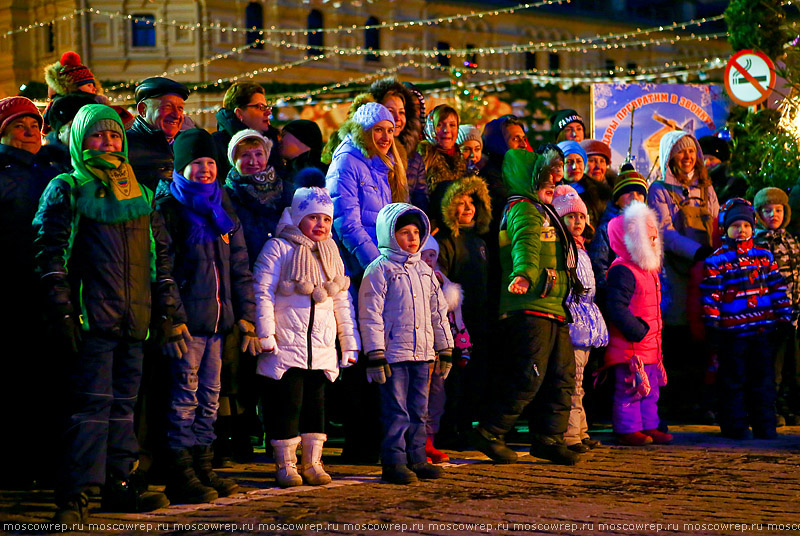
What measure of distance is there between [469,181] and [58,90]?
2.95m

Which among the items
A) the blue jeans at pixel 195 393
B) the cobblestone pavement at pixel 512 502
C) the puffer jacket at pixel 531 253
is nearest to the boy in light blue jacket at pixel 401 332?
the cobblestone pavement at pixel 512 502

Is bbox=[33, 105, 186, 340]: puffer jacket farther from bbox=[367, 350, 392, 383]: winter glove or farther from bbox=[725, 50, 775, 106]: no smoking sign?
bbox=[725, 50, 775, 106]: no smoking sign

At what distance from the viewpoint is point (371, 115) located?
8.45 metres

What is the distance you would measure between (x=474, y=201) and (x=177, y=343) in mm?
2968

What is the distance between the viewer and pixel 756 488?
7168 millimetres

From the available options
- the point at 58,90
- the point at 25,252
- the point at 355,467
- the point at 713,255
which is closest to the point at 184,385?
the point at 25,252

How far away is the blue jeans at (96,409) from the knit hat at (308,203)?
58.0 inches

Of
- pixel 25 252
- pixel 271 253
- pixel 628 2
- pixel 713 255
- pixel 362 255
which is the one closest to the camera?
pixel 25 252

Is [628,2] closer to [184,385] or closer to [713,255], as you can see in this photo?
[713,255]

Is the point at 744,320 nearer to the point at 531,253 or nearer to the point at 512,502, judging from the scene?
the point at 531,253

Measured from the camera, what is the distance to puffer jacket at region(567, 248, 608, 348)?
882cm

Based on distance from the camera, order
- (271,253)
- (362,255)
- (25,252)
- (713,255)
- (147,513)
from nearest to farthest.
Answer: (147,513), (25,252), (271,253), (362,255), (713,255)

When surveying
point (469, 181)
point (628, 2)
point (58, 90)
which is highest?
point (628, 2)

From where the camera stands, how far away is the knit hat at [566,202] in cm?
905
